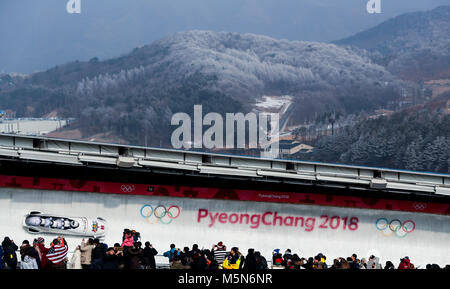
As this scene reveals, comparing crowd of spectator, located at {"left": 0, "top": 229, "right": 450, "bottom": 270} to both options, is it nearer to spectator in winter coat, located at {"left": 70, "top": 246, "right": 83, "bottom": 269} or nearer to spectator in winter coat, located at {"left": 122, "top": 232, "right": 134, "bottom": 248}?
spectator in winter coat, located at {"left": 70, "top": 246, "right": 83, "bottom": 269}

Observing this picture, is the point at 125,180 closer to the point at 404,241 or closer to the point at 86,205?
the point at 86,205

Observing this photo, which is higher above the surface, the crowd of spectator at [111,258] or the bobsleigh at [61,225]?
the bobsleigh at [61,225]

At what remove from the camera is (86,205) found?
72.5ft

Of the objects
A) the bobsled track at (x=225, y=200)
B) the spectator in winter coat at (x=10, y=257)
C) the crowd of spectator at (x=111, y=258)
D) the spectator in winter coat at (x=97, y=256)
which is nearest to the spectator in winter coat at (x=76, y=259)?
the crowd of spectator at (x=111, y=258)

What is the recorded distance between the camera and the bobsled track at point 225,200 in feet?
70.3

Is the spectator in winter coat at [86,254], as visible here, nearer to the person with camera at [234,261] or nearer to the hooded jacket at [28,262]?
the hooded jacket at [28,262]

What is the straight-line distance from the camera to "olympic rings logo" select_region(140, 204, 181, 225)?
22.7 metres

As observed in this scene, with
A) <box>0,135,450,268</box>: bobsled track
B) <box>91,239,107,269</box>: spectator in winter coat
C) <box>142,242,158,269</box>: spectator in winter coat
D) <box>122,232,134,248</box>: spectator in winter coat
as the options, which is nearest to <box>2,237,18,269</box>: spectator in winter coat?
<box>91,239,107,269</box>: spectator in winter coat

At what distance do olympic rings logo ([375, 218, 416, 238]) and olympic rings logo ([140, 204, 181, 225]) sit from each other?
8.69 meters

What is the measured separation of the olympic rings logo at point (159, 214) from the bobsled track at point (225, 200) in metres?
0.04

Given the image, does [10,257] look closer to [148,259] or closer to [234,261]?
[148,259]

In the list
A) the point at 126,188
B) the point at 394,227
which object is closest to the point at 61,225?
the point at 126,188
